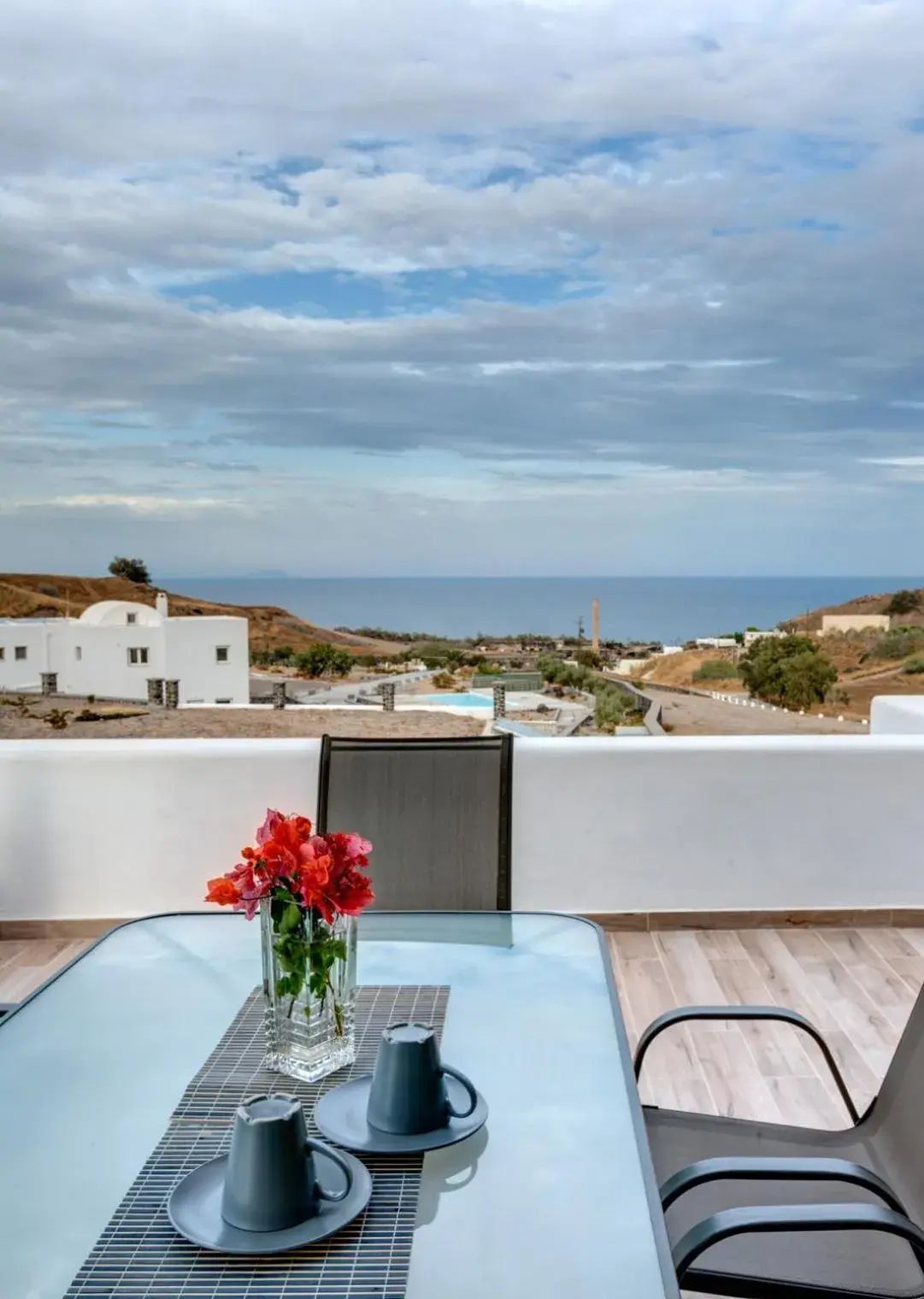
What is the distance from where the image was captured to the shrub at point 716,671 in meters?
5.48

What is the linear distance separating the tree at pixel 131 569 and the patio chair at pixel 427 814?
401 cm

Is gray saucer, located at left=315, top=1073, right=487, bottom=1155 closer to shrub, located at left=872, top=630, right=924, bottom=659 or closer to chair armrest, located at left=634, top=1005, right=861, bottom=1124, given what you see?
chair armrest, located at left=634, top=1005, right=861, bottom=1124

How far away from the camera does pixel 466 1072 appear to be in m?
1.53

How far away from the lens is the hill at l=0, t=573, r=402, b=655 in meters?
5.86

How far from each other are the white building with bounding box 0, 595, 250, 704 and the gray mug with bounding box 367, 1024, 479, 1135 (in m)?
3.95

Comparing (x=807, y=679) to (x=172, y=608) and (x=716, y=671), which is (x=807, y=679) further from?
(x=172, y=608)

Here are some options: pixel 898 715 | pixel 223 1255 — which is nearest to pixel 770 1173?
pixel 223 1255

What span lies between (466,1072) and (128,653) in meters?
4.41

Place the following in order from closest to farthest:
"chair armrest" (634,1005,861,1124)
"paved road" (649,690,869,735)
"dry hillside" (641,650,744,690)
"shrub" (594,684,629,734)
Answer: "chair armrest" (634,1005,861,1124) → "paved road" (649,690,869,735) → "shrub" (594,684,629,734) → "dry hillside" (641,650,744,690)

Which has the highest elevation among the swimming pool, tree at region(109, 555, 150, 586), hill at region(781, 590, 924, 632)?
tree at region(109, 555, 150, 586)

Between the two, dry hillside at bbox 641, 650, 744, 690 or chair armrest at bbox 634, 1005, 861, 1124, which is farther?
dry hillside at bbox 641, 650, 744, 690

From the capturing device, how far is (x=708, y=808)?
13.2 ft

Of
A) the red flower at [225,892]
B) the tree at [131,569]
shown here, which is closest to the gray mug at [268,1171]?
the red flower at [225,892]

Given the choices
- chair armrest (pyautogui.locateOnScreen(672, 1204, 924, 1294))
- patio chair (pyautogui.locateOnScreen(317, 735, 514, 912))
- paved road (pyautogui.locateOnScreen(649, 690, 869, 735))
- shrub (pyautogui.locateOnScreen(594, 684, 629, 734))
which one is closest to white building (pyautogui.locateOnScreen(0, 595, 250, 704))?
shrub (pyautogui.locateOnScreen(594, 684, 629, 734))
